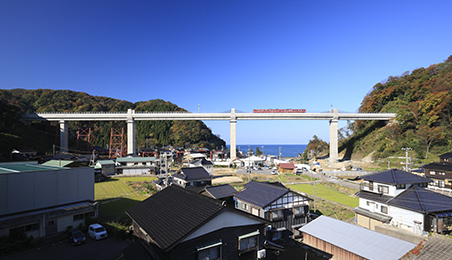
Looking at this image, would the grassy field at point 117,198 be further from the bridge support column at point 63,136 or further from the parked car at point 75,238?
the bridge support column at point 63,136

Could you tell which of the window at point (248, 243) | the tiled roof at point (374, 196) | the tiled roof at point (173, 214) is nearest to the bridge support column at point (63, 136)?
the tiled roof at point (173, 214)

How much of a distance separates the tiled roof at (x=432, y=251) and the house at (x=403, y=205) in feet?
21.1

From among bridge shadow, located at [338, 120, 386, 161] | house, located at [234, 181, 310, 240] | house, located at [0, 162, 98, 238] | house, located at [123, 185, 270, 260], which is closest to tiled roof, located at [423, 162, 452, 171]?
house, located at [234, 181, 310, 240]

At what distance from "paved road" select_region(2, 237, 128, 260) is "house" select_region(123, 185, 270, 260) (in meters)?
4.05

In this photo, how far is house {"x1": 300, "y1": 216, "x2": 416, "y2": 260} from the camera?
35.1ft

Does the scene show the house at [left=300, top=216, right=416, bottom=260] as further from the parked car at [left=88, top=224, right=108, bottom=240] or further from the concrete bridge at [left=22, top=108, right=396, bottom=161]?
the concrete bridge at [left=22, top=108, right=396, bottom=161]

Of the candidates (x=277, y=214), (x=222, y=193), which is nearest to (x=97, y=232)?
(x=222, y=193)

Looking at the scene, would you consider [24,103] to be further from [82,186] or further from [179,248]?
[179,248]

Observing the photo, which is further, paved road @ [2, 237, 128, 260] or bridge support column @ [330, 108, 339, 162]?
bridge support column @ [330, 108, 339, 162]

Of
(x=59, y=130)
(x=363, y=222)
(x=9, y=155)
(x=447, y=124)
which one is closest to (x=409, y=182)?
(x=363, y=222)

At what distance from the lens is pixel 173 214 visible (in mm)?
8266

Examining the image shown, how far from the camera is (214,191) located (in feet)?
64.0

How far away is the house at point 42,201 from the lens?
1325 cm

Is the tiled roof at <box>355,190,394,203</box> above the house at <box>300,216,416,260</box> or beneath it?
above
